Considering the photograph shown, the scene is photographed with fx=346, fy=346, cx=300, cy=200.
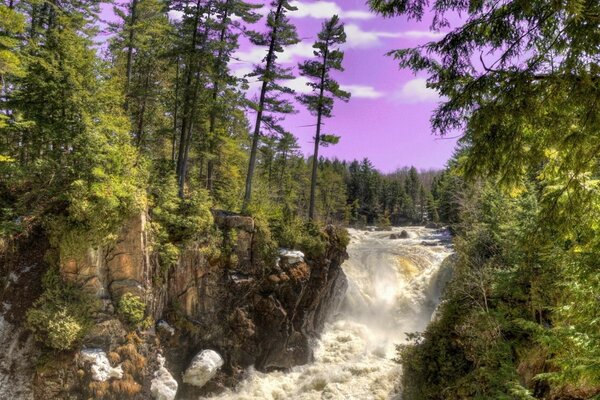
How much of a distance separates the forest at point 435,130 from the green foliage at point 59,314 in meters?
0.05

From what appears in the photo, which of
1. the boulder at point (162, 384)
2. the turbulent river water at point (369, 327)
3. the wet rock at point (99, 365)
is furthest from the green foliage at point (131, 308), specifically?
the turbulent river water at point (369, 327)

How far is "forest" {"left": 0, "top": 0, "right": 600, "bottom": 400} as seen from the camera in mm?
3803

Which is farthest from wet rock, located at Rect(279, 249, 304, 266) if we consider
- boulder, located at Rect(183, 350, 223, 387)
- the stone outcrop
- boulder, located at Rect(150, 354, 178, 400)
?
boulder, located at Rect(150, 354, 178, 400)

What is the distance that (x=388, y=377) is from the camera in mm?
15953

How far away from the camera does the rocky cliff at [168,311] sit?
407 inches

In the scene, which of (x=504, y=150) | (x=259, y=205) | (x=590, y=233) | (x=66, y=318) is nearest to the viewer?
(x=504, y=150)

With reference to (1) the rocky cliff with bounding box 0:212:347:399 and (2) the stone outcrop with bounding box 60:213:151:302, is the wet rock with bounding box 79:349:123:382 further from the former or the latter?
(2) the stone outcrop with bounding box 60:213:151:302

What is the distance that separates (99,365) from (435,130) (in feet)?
38.8

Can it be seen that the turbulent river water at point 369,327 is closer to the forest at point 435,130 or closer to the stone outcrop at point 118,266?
the forest at point 435,130

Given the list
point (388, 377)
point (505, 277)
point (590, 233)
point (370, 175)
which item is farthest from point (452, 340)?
point (370, 175)

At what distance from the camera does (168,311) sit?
46.9 ft

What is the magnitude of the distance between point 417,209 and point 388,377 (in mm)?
74123

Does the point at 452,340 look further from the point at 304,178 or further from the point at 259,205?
the point at 304,178

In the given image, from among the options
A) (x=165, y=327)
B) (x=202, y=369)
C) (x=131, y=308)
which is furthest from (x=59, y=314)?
(x=202, y=369)
